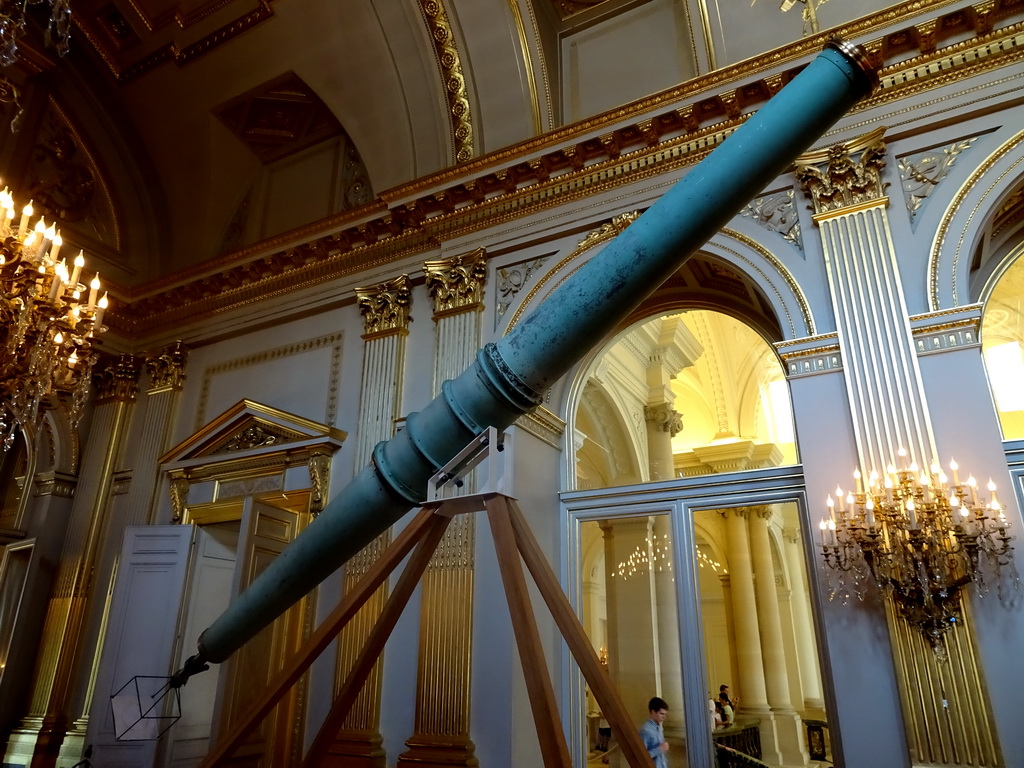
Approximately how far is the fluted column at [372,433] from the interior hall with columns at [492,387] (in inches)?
1.4

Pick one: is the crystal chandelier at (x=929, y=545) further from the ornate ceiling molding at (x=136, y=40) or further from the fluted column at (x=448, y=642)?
the ornate ceiling molding at (x=136, y=40)

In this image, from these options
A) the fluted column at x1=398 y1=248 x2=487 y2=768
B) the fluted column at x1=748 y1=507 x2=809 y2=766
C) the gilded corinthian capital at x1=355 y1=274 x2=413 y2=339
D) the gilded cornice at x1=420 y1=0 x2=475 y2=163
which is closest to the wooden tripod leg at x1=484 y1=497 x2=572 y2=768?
the fluted column at x1=398 y1=248 x2=487 y2=768

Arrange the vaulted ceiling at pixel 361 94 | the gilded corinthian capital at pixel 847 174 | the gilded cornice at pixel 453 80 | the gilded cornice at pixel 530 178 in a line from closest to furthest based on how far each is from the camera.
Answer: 1. the gilded corinthian capital at pixel 847 174
2. the gilded cornice at pixel 530 178
3. the vaulted ceiling at pixel 361 94
4. the gilded cornice at pixel 453 80

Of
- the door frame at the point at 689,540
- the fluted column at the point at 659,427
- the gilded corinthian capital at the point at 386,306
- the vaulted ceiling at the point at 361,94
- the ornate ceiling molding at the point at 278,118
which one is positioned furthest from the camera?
the fluted column at the point at 659,427

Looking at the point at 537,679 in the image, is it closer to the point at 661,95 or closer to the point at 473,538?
the point at 473,538

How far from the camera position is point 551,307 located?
2496 millimetres

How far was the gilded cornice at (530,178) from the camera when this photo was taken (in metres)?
5.04

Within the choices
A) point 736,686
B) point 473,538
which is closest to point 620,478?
point 736,686

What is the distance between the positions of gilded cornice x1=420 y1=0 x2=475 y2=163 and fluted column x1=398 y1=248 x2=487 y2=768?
6.01 feet

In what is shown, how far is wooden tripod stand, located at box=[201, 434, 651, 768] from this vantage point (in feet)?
7.28

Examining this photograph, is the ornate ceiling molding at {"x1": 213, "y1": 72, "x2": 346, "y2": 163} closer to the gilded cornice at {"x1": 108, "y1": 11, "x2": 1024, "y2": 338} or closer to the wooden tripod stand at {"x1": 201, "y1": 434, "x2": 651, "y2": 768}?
the gilded cornice at {"x1": 108, "y1": 11, "x2": 1024, "y2": 338}

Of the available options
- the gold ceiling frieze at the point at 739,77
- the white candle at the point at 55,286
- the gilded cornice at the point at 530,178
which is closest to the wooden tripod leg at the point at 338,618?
the white candle at the point at 55,286

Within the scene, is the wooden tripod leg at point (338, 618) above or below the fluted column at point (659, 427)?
below

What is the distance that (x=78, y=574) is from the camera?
7500mm
